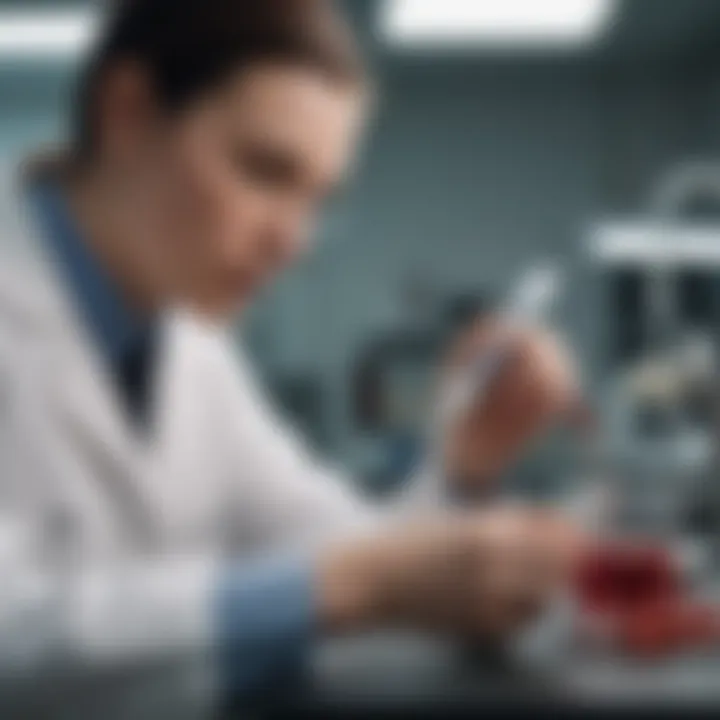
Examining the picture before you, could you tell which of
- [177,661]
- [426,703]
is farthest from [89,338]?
[426,703]

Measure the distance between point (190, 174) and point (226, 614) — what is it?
13.7 inches

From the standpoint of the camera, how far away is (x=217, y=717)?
Result: 115 centimetres

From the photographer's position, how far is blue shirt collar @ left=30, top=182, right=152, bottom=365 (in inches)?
46.4

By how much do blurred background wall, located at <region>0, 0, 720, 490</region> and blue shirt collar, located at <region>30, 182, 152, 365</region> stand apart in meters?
0.05

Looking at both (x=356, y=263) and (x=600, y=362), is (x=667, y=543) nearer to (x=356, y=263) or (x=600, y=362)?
(x=600, y=362)

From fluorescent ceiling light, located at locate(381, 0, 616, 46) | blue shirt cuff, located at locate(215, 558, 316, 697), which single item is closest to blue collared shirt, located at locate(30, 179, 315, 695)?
blue shirt cuff, located at locate(215, 558, 316, 697)

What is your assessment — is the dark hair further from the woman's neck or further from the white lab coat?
the white lab coat

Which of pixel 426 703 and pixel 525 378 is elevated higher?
pixel 525 378

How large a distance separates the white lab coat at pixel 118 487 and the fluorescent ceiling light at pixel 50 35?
0.12 meters

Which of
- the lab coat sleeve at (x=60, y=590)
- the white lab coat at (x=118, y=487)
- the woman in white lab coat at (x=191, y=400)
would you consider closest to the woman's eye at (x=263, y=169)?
the woman in white lab coat at (x=191, y=400)

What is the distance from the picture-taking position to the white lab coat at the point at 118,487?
1.13 metres

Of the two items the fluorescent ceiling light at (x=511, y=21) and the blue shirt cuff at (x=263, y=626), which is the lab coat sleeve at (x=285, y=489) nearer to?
the blue shirt cuff at (x=263, y=626)

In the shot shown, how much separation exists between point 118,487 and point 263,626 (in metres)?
0.16

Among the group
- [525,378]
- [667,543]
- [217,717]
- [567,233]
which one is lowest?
[217,717]
